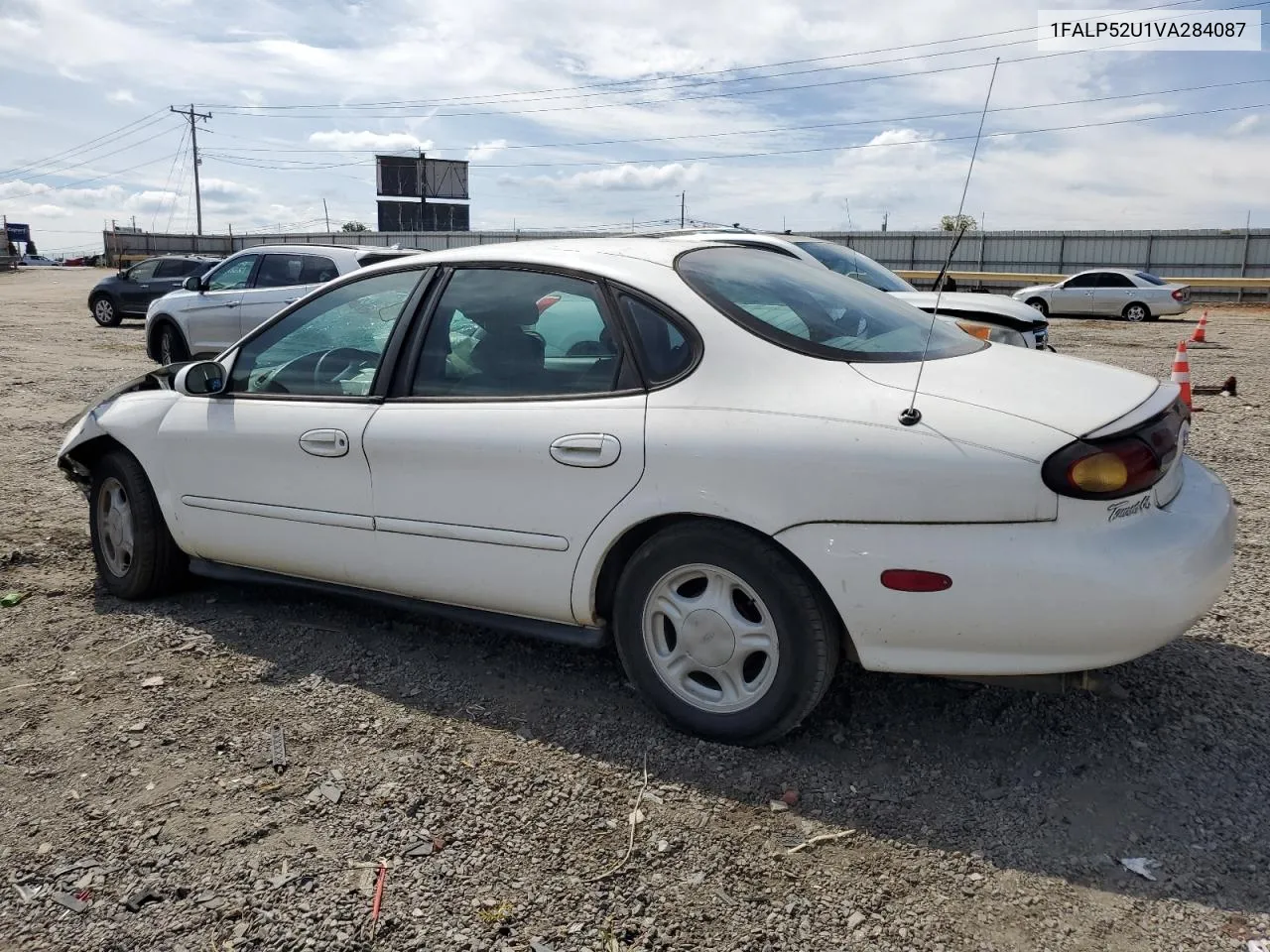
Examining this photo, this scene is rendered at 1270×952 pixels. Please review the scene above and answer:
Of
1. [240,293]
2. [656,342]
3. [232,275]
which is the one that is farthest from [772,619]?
[232,275]

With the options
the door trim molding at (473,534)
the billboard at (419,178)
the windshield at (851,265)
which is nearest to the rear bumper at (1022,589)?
the door trim molding at (473,534)

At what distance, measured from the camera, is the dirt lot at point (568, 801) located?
2.41m

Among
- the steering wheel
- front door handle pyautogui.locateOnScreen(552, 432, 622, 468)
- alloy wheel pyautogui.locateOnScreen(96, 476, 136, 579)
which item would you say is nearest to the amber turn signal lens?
front door handle pyautogui.locateOnScreen(552, 432, 622, 468)

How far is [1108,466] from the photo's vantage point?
8.70 ft

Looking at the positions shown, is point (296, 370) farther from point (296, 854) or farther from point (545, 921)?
point (545, 921)

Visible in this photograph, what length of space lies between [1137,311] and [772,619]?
25.6 meters

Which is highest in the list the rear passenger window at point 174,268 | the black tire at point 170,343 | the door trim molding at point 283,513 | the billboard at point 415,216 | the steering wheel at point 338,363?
the billboard at point 415,216

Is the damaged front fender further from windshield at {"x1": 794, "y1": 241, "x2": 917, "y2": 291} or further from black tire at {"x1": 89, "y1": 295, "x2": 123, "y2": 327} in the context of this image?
black tire at {"x1": 89, "y1": 295, "x2": 123, "y2": 327}

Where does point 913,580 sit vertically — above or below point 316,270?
below

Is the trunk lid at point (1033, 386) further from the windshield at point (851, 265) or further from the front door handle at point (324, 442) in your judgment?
the windshield at point (851, 265)

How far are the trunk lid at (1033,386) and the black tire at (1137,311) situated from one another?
24.4m

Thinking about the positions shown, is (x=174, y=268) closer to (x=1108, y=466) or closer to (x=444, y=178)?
(x=1108, y=466)

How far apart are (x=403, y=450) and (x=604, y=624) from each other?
94cm

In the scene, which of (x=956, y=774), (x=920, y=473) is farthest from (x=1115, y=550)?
(x=956, y=774)
